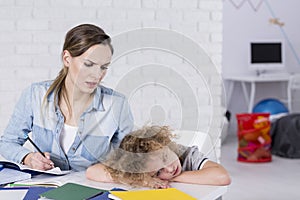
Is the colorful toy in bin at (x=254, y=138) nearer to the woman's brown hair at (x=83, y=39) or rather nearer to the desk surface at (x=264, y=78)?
the desk surface at (x=264, y=78)

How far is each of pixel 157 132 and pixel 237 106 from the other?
427cm

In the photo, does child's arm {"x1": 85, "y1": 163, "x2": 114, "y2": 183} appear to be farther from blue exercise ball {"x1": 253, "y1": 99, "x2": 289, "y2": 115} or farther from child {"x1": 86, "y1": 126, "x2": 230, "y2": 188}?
blue exercise ball {"x1": 253, "y1": 99, "x2": 289, "y2": 115}

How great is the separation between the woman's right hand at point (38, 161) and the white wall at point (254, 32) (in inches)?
161

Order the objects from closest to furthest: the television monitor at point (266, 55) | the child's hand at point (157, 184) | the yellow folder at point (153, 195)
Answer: the yellow folder at point (153, 195) → the child's hand at point (157, 184) → the television monitor at point (266, 55)

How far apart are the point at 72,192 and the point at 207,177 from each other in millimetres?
350

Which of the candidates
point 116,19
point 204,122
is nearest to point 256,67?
point 116,19

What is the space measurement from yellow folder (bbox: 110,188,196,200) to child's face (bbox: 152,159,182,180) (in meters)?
0.10

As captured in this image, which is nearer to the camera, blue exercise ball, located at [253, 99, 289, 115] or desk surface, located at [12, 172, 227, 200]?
desk surface, located at [12, 172, 227, 200]

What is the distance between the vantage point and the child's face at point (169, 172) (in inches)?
55.3

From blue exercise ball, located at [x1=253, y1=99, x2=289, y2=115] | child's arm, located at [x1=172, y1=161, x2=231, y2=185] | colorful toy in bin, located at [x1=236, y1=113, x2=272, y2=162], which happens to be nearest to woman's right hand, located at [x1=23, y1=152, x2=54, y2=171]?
child's arm, located at [x1=172, y1=161, x2=231, y2=185]

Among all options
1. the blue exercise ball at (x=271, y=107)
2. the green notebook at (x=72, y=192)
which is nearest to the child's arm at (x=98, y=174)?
the green notebook at (x=72, y=192)

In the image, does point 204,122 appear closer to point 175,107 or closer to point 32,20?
point 175,107

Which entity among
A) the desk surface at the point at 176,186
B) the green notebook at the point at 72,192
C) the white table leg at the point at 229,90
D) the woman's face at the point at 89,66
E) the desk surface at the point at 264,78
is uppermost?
the woman's face at the point at 89,66

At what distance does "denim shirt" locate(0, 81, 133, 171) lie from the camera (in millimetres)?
1550
